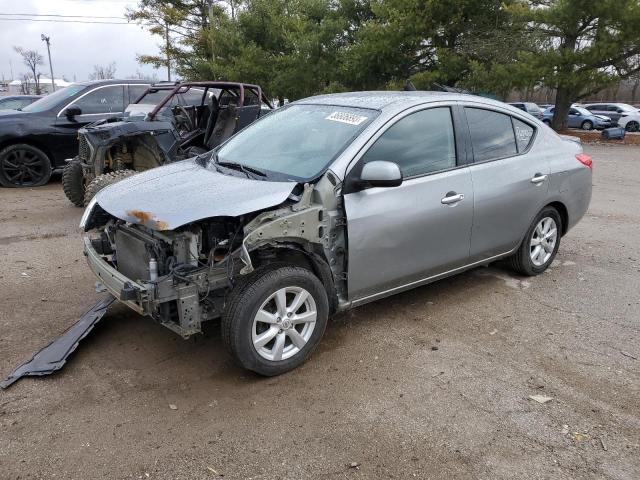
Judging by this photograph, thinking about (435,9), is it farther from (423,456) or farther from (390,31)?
(423,456)

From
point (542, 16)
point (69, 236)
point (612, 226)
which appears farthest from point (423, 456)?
point (542, 16)

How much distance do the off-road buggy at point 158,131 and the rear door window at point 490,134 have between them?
392cm

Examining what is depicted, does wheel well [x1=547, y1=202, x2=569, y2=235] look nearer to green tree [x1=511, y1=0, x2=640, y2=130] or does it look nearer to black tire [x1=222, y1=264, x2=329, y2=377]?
black tire [x1=222, y1=264, x2=329, y2=377]

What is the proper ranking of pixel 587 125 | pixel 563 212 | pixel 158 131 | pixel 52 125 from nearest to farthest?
pixel 563 212 < pixel 158 131 < pixel 52 125 < pixel 587 125

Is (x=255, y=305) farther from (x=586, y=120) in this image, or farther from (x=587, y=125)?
(x=587, y=125)

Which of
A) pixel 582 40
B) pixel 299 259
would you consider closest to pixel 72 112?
pixel 299 259

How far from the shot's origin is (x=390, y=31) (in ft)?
62.1

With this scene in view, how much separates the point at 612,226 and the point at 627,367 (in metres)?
4.32

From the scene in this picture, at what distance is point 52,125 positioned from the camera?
911cm

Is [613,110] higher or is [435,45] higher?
[435,45]

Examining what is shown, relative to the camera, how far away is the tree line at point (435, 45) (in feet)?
61.1

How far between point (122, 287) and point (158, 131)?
4462mm

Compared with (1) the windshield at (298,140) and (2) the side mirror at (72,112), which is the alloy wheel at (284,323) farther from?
(2) the side mirror at (72,112)

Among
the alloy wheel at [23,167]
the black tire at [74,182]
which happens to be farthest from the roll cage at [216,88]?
the alloy wheel at [23,167]
